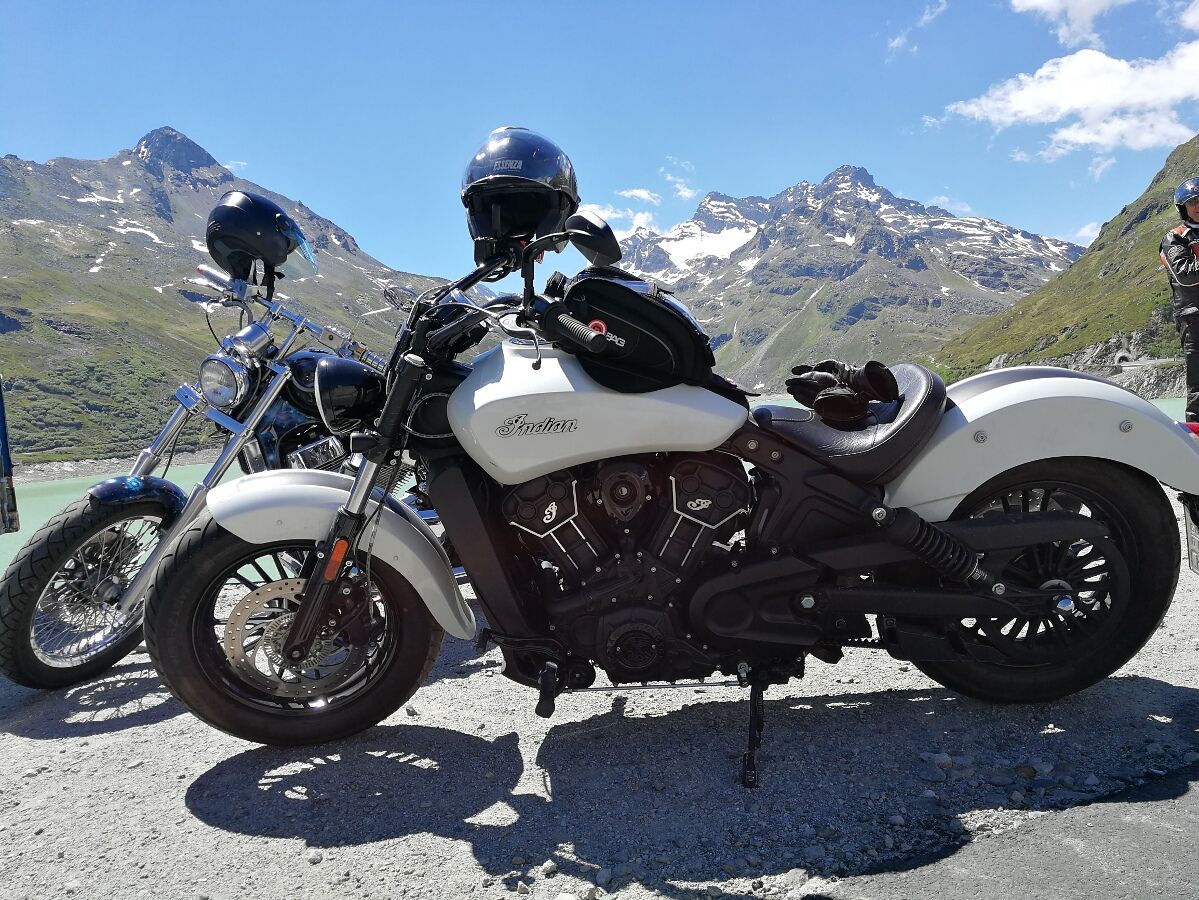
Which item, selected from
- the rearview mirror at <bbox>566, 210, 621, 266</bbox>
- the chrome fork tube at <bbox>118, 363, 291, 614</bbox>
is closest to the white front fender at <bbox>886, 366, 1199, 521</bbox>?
the rearview mirror at <bbox>566, 210, 621, 266</bbox>

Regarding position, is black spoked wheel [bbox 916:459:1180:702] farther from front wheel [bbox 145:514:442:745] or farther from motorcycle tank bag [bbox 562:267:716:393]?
front wheel [bbox 145:514:442:745]

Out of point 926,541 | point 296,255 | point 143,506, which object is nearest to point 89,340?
point 296,255

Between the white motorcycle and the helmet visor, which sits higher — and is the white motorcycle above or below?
below

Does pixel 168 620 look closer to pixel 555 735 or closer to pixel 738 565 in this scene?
pixel 555 735

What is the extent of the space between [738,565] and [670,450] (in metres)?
0.56

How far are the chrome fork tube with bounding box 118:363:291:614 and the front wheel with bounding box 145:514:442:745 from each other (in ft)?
3.11

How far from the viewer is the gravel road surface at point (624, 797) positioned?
2.56 metres

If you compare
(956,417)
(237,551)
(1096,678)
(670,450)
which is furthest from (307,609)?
(1096,678)

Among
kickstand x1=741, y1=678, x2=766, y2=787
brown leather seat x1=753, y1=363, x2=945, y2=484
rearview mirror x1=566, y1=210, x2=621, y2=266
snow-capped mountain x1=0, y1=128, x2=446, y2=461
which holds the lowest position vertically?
kickstand x1=741, y1=678, x2=766, y2=787

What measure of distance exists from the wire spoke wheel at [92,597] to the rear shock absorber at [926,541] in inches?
160

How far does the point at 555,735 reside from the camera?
3.55 metres

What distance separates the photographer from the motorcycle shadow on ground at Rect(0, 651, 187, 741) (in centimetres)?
395

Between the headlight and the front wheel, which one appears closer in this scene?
→ the front wheel

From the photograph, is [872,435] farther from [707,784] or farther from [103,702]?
[103,702]
